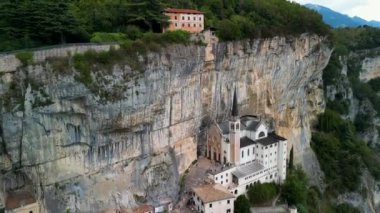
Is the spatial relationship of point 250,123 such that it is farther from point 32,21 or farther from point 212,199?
point 32,21

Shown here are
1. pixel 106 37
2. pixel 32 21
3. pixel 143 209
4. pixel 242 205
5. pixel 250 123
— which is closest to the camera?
pixel 32 21

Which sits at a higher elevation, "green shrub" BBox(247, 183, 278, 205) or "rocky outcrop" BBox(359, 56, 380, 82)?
"rocky outcrop" BBox(359, 56, 380, 82)

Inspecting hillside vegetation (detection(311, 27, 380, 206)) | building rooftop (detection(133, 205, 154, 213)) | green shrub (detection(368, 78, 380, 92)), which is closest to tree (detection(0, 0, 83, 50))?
building rooftop (detection(133, 205, 154, 213))

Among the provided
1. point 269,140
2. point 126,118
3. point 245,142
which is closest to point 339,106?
point 269,140

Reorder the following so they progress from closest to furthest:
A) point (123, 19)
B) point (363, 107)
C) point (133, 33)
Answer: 1. point (133, 33)
2. point (123, 19)
3. point (363, 107)

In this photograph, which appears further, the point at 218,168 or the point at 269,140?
the point at 269,140

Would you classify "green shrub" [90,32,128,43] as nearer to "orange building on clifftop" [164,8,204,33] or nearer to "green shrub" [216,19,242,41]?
"orange building on clifftop" [164,8,204,33]

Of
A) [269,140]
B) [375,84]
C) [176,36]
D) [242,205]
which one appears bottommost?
[242,205]
